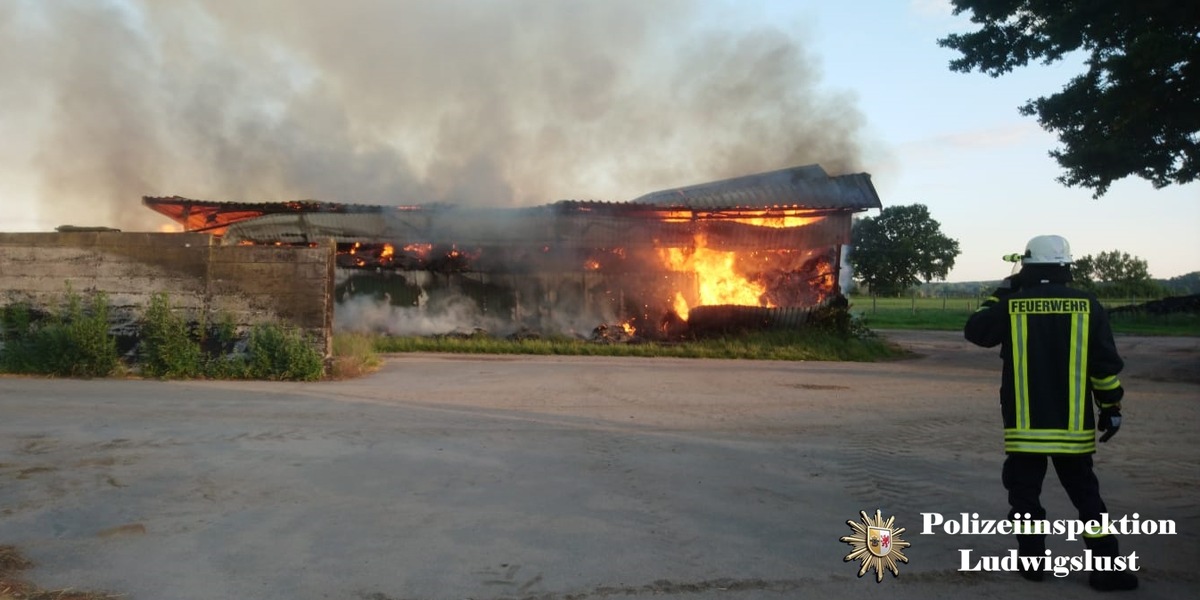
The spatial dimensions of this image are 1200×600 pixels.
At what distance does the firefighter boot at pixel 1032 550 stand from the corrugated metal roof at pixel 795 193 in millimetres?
14745

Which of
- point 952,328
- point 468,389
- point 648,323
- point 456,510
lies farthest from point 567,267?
point 952,328

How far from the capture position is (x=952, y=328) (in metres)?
29.5

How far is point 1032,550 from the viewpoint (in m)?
3.79

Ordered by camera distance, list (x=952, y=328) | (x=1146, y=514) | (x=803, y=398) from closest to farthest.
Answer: (x=1146, y=514) → (x=803, y=398) → (x=952, y=328)

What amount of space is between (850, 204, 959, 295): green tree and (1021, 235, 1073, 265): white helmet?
50.0 meters

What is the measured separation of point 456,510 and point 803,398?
5.91 m

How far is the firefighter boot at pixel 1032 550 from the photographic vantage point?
3748 millimetres

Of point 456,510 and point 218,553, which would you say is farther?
point 456,510

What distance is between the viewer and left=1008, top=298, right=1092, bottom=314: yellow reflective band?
147 inches

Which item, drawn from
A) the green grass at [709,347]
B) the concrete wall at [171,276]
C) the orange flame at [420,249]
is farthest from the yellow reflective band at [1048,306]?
the orange flame at [420,249]

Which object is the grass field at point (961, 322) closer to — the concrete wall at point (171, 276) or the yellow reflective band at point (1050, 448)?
the concrete wall at point (171, 276)

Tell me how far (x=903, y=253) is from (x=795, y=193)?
38029 mm

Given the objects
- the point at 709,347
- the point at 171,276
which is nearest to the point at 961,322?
the point at 709,347

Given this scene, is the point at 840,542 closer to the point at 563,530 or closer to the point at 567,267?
the point at 563,530
